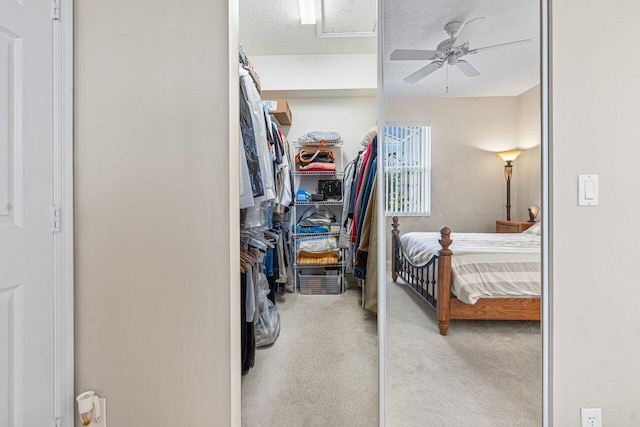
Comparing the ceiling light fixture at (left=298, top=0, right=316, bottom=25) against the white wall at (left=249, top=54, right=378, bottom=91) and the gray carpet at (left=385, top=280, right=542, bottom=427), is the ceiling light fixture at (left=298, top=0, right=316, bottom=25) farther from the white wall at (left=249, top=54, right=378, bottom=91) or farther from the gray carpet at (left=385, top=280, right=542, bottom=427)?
the gray carpet at (left=385, top=280, right=542, bottom=427)

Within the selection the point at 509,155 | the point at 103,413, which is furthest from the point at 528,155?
the point at 103,413

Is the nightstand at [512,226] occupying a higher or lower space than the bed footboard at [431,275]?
higher

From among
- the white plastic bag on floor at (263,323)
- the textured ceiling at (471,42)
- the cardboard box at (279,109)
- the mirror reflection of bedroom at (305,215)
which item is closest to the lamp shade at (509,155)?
the textured ceiling at (471,42)

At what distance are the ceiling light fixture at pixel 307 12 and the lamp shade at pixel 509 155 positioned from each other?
1813 millimetres

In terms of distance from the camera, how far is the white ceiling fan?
3.81ft

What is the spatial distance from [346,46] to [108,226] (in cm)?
254

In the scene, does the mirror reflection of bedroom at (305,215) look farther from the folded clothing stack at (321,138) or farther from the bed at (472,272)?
the bed at (472,272)

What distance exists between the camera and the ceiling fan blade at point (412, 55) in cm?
119

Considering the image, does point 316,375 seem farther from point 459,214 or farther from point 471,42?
point 471,42

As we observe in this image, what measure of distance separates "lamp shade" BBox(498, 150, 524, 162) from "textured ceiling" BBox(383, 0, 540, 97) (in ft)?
0.77

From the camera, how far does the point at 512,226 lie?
118 cm

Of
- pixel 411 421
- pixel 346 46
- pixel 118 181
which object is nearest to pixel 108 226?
pixel 118 181
